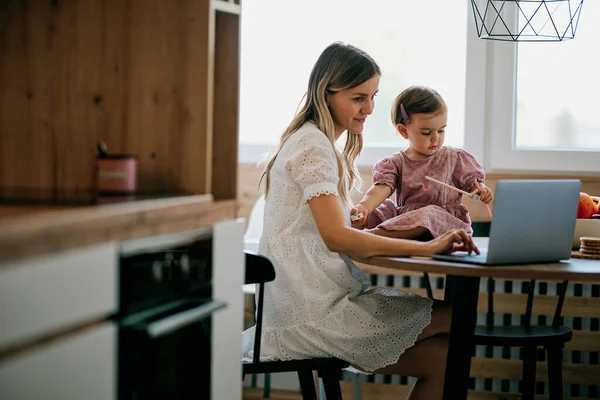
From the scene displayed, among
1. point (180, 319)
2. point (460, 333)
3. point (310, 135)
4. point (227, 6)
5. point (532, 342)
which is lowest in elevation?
point (532, 342)

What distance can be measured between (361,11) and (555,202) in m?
1.72

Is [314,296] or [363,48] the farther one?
[363,48]

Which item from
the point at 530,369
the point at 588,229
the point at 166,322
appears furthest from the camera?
the point at 530,369

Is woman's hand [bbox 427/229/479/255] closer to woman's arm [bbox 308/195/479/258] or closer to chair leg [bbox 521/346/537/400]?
woman's arm [bbox 308/195/479/258]

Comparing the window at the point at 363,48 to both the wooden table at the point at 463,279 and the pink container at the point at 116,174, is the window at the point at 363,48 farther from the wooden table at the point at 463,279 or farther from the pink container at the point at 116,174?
the pink container at the point at 116,174

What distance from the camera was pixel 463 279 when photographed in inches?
70.9

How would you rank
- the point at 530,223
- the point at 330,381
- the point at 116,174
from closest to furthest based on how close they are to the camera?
the point at 116,174 → the point at 530,223 → the point at 330,381

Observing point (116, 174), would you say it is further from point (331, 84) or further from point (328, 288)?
point (331, 84)

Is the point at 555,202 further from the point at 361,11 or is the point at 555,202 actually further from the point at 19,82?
the point at 361,11

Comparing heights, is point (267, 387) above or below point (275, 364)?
below

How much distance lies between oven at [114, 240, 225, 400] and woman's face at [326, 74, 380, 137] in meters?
0.75

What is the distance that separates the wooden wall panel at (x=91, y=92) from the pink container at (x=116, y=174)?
13 centimetres

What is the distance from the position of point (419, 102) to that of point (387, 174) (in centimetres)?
21

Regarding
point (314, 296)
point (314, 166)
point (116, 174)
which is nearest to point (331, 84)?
point (314, 166)
